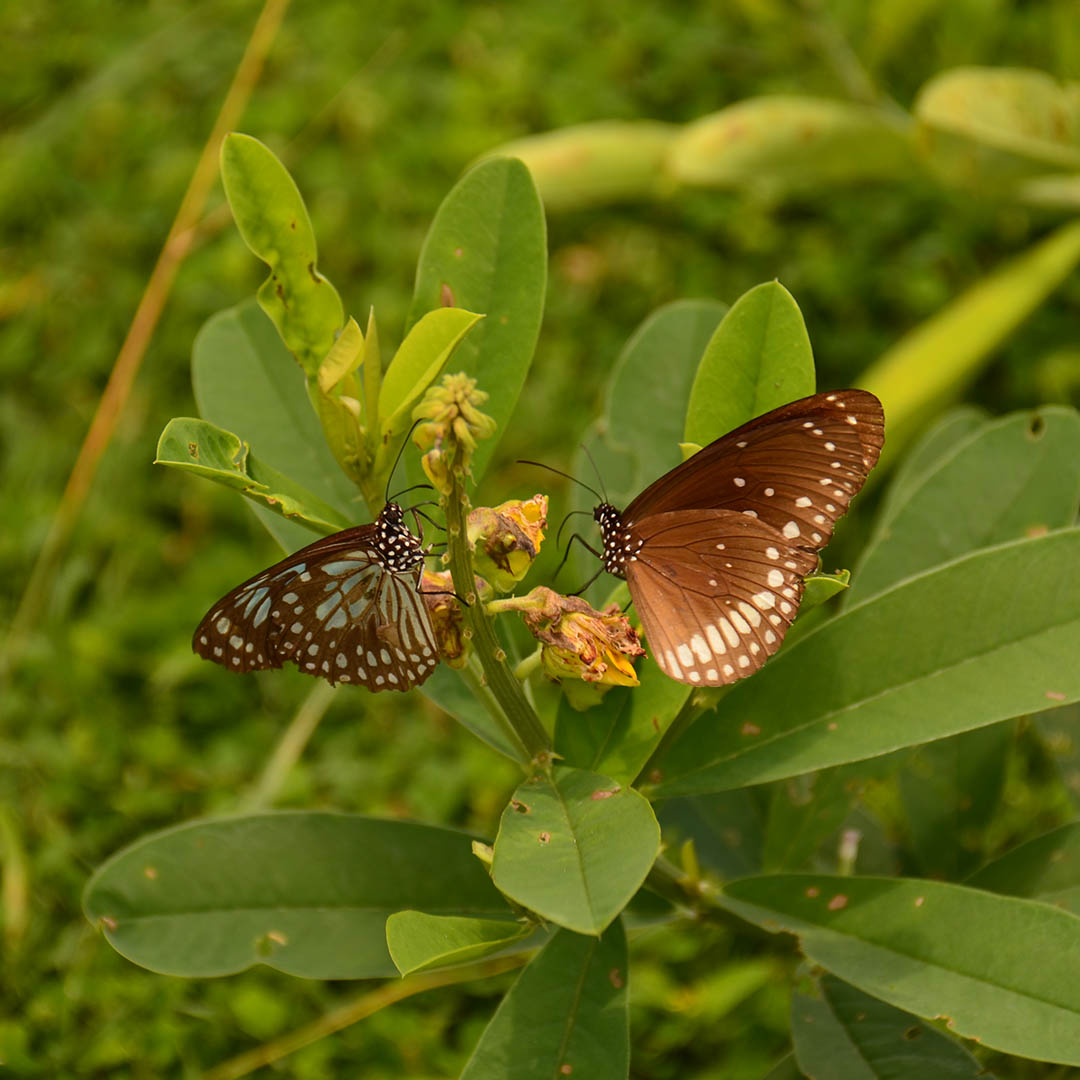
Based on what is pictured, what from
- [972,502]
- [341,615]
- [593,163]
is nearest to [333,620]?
[341,615]

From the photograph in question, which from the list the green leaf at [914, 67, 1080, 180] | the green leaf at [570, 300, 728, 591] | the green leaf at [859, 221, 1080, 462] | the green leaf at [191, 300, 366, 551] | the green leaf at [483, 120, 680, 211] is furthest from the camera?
the green leaf at [483, 120, 680, 211]

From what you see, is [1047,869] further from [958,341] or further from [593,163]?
[593,163]

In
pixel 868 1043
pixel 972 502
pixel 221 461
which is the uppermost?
pixel 221 461

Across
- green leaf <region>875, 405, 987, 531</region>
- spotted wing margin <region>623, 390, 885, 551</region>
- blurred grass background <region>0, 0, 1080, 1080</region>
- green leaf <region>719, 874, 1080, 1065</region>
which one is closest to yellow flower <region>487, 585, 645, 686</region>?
spotted wing margin <region>623, 390, 885, 551</region>

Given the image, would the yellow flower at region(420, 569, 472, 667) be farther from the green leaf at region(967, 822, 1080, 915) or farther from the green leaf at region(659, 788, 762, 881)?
the green leaf at region(967, 822, 1080, 915)

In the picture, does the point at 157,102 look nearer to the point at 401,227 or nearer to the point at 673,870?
the point at 401,227

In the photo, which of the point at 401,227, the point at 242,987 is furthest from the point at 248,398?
the point at 401,227
